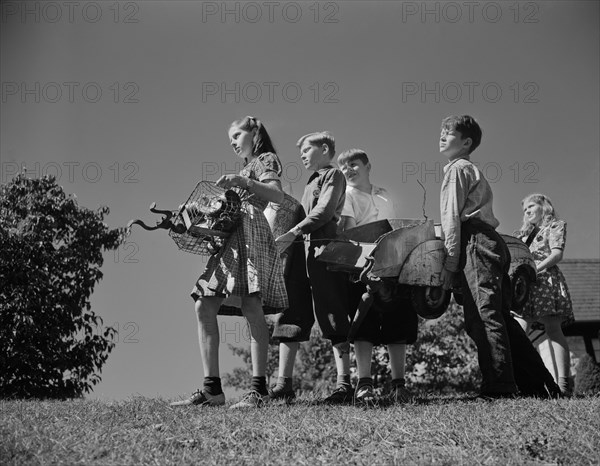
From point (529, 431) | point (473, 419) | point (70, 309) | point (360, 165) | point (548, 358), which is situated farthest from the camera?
point (70, 309)

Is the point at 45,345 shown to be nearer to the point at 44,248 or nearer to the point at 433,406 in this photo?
the point at 44,248

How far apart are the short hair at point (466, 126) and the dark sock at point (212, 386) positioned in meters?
2.61

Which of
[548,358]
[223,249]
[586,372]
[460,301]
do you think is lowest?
[586,372]

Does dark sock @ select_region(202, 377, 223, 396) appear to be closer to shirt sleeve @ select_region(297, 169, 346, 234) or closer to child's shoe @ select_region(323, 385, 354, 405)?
child's shoe @ select_region(323, 385, 354, 405)

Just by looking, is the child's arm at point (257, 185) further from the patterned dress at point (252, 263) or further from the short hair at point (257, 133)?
the short hair at point (257, 133)

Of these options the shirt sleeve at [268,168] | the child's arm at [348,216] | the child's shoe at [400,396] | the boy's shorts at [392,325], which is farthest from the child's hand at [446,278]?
the shirt sleeve at [268,168]

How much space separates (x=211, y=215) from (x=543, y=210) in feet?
12.5

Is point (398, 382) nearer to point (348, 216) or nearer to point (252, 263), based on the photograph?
point (348, 216)

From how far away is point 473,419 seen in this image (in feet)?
14.7

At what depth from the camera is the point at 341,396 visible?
5.96 metres

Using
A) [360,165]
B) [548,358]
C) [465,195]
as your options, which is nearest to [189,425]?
[465,195]

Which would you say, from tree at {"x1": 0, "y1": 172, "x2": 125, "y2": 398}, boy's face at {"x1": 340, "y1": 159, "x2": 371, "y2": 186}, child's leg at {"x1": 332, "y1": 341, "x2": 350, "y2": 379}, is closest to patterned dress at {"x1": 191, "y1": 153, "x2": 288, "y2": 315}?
child's leg at {"x1": 332, "y1": 341, "x2": 350, "y2": 379}

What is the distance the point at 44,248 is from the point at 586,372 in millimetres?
10476

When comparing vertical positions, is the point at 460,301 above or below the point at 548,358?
above
